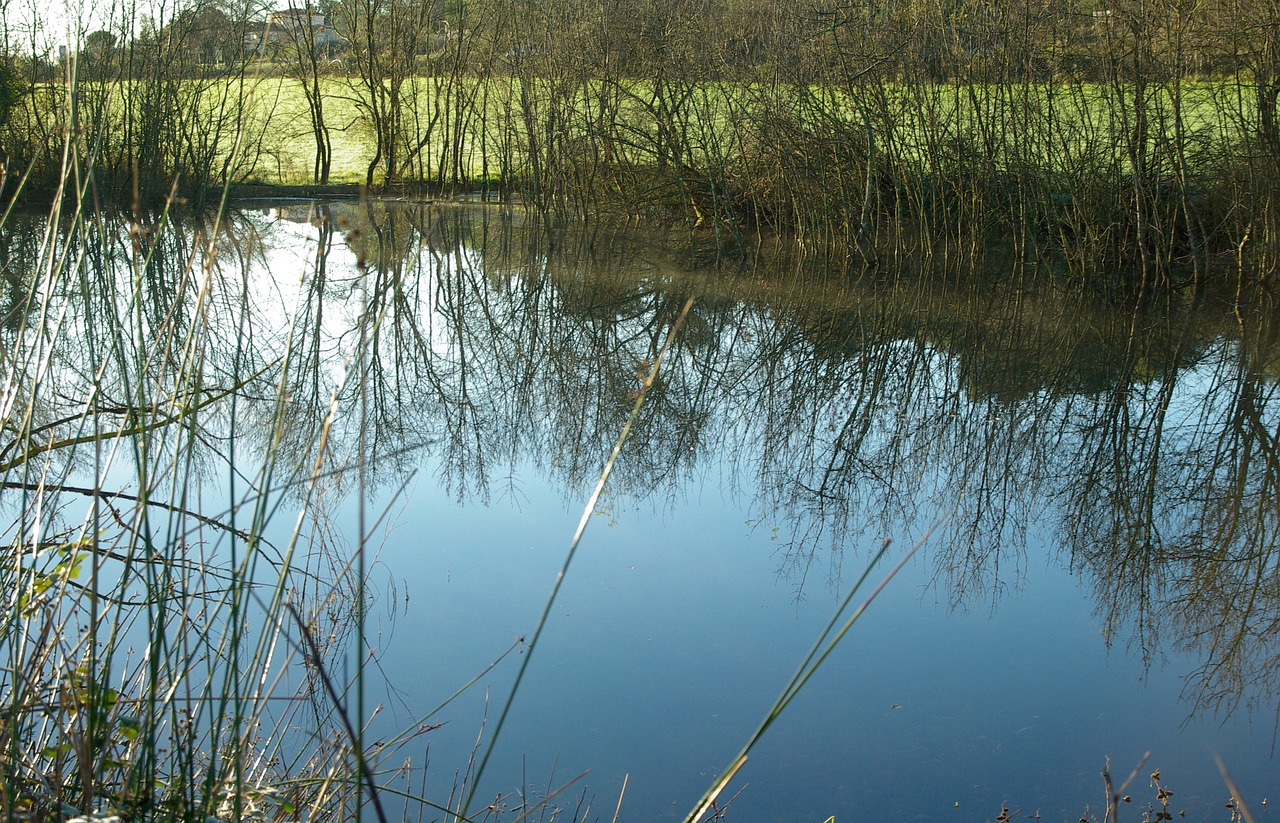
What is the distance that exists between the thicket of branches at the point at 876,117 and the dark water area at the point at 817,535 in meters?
1.18

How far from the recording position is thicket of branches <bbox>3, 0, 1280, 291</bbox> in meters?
7.70

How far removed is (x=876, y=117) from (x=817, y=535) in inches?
222

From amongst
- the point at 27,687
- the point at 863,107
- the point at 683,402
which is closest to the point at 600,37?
the point at 863,107

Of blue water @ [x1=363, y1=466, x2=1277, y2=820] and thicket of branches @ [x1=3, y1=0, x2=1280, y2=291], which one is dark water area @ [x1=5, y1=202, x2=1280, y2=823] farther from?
thicket of branches @ [x1=3, y1=0, x2=1280, y2=291]

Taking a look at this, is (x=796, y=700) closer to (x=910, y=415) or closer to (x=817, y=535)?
(x=817, y=535)

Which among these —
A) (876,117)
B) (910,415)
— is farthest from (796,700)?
(876,117)

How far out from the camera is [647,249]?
1059cm

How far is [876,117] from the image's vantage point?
28.5ft

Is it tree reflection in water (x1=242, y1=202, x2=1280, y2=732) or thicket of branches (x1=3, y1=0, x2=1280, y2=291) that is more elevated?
thicket of branches (x1=3, y1=0, x2=1280, y2=291)

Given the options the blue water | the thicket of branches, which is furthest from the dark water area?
the thicket of branches

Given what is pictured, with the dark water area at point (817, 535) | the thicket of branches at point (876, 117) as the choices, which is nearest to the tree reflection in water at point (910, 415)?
the dark water area at point (817, 535)

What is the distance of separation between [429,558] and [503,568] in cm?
23

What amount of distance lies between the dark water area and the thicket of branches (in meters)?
1.18

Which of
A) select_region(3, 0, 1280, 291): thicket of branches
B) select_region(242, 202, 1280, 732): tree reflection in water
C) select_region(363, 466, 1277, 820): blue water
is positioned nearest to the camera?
select_region(363, 466, 1277, 820): blue water
